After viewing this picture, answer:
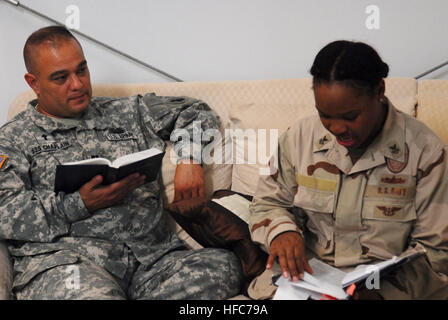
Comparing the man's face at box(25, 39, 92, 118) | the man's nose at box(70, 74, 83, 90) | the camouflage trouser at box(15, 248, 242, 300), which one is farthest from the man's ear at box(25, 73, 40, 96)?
the camouflage trouser at box(15, 248, 242, 300)

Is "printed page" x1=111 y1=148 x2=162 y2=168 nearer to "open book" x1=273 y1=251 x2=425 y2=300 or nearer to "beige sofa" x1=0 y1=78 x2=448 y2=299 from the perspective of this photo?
"beige sofa" x1=0 y1=78 x2=448 y2=299

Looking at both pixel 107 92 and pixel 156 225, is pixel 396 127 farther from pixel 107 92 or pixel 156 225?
pixel 107 92

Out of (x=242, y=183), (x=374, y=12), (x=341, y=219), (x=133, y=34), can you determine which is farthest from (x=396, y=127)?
(x=133, y=34)

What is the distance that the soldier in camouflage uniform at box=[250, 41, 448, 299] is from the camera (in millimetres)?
1063

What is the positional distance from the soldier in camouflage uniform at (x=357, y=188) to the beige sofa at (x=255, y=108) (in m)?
0.40

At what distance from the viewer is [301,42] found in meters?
1.98

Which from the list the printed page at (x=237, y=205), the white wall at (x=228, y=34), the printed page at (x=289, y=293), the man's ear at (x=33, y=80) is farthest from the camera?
the white wall at (x=228, y=34)

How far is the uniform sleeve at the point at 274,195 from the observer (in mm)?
1262

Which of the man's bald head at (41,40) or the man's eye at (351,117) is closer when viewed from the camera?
the man's eye at (351,117)

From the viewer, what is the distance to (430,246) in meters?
1.10

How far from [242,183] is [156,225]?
376mm

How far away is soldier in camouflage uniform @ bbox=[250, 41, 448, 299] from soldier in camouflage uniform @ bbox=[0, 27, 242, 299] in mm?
326

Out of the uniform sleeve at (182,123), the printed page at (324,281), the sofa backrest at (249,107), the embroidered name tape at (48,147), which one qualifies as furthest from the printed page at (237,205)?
the embroidered name tape at (48,147)

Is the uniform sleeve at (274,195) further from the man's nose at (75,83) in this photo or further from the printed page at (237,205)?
the man's nose at (75,83)
